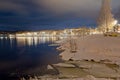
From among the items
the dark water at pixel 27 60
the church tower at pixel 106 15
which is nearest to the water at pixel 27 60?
the dark water at pixel 27 60

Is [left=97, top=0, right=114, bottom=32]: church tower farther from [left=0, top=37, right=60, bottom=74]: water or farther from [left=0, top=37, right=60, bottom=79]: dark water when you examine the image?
[left=0, top=37, right=60, bottom=79]: dark water

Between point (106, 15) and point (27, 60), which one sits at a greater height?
point (106, 15)

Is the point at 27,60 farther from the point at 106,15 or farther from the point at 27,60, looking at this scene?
the point at 106,15

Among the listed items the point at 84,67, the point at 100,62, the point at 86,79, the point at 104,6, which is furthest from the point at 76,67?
the point at 104,6

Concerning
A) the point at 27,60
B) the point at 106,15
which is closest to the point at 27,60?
the point at 27,60

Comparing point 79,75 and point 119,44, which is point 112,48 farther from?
point 79,75

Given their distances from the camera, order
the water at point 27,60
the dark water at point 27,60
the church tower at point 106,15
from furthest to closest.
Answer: the church tower at point 106,15 < the water at point 27,60 < the dark water at point 27,60

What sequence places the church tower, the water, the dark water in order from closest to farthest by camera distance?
the dark water → the water → the church tower

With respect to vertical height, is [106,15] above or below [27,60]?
above

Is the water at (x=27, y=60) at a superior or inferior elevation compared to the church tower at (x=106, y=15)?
inferior

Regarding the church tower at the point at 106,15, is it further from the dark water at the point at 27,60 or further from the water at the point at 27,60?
the dark water at the point at 27,60

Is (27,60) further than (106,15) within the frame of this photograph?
No

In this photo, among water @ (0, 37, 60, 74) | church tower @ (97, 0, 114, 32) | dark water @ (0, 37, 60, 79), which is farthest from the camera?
church tower @ (97, 0, 114, 32)

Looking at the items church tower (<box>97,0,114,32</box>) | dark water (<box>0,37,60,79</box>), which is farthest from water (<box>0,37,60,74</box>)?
church tower (<box>97,0,114,32</box>)
